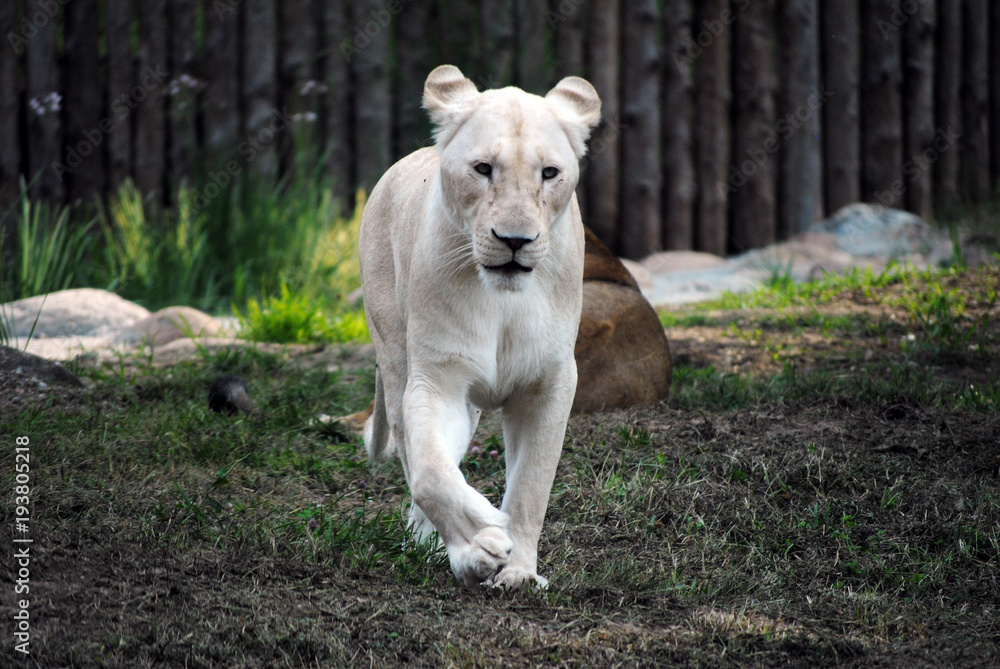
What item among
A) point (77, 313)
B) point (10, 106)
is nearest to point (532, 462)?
point (77, 313)

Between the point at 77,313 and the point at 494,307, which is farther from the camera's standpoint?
the point at 77,313

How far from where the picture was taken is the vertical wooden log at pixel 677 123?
8.83 m

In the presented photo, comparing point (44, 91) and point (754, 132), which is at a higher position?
point (44, 91)

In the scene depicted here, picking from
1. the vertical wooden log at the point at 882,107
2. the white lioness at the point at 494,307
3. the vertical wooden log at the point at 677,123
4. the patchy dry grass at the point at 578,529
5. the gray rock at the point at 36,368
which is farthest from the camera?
the vertical wooden log at the point at 882,107

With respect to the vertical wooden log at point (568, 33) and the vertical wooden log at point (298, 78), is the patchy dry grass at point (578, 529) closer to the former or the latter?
the vertical wooden log at point (298, 78)

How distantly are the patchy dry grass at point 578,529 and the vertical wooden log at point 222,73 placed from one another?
158 inches

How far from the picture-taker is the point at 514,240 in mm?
2520

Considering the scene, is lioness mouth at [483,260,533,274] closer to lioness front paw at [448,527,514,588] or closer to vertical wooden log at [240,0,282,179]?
lioness front paw at [448,527,514,588]

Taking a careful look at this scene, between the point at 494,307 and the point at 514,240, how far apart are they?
30 centimetres

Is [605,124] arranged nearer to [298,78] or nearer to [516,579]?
[298,78]

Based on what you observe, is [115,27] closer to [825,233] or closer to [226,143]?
[226,143]

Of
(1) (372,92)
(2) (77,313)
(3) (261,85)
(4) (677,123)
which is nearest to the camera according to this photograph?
(2) (77,313)

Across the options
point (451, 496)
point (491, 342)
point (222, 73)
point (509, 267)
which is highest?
point (222, 73)

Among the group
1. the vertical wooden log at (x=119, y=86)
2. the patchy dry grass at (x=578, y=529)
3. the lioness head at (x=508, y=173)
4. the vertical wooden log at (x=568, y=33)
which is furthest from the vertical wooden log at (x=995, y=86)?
the lioness head at (x=508, y=173)
